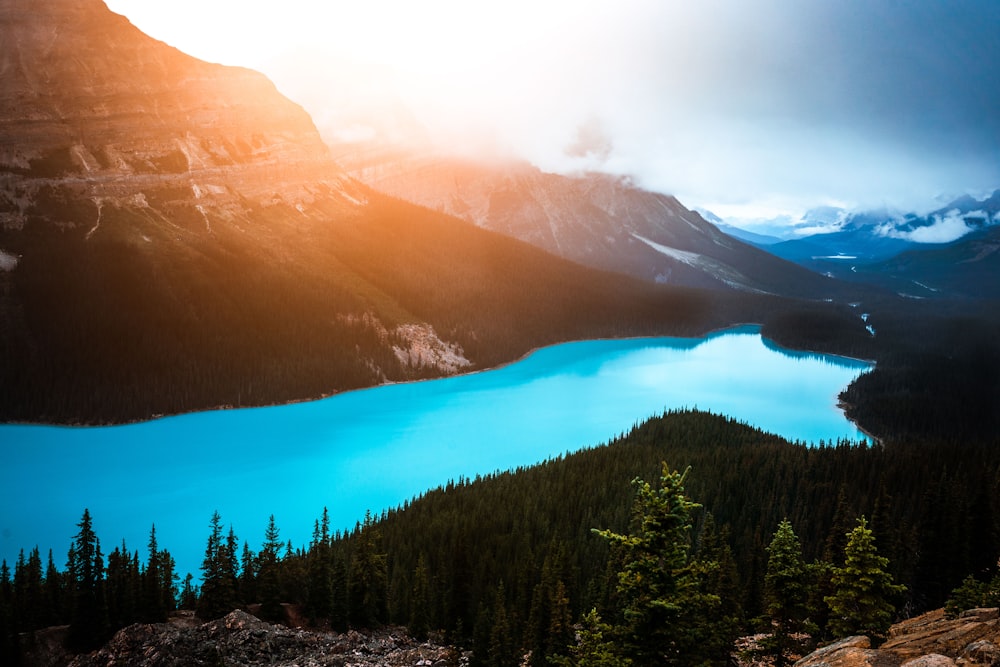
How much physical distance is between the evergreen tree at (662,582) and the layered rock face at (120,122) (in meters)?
145

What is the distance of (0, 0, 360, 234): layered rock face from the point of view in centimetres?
13925

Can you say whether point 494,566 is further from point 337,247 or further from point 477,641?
point 337,247

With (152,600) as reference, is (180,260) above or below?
above

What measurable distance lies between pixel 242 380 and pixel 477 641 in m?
93.7

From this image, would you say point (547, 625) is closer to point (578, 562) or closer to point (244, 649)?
point (244, 649)

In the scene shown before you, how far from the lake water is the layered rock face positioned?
2700 inches

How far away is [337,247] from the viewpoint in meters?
171

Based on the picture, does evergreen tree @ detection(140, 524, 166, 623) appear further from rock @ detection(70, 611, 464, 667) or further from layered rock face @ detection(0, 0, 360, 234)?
layered rock face @ detection(0, 0, 360, 234)

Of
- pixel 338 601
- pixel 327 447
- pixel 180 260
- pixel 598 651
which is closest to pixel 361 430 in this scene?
pixel 327 447

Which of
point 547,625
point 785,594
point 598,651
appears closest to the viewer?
point 598,651

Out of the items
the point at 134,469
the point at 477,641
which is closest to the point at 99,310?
the point at 134,469

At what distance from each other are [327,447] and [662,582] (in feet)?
248

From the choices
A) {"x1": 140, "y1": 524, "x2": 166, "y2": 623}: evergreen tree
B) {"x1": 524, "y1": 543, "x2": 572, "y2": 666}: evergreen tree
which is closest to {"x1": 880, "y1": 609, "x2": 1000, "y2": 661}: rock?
{"x1": 524, "y1": 543, "x2": 572, "y2": 666}: evergreen tree

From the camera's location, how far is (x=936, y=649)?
1304 cm
